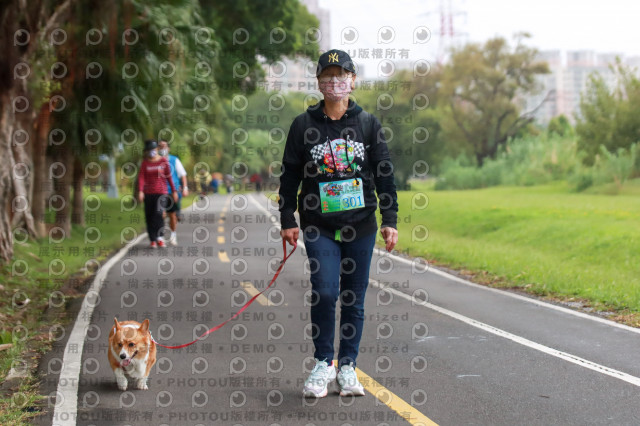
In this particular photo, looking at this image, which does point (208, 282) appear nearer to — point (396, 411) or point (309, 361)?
point (309, 361)

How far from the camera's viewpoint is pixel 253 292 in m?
11.1

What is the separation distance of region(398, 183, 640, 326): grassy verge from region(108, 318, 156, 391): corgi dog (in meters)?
5.67

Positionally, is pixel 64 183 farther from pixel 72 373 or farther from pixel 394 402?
pixel 394 402

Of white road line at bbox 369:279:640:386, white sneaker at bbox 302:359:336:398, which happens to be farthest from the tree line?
white sneaker at bbox 302:359:336:398

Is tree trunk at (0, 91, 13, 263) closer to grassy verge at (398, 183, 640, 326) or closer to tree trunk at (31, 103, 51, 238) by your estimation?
tree trunk at (31, 103, 51, 238)

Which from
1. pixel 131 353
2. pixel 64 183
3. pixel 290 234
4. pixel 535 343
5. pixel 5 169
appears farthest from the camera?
pixel 64 183

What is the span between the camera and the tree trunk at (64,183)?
778 inches

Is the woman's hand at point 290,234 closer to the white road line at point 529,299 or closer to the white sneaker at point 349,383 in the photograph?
the white sneaker at point 349,383

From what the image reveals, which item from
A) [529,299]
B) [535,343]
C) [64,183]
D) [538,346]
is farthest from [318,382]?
[64,183]

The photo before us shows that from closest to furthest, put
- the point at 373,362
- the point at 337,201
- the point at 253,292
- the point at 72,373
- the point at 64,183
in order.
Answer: the point at 337,201, the point at 72,373, the point at 373,362, the point at 253,292, the point at 64,183

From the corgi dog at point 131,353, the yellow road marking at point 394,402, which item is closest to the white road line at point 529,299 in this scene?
the yellow road marking at point 394,402

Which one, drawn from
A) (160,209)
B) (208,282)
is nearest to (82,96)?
(160,209)

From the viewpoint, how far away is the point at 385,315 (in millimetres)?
9219

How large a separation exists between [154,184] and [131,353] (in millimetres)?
11002
